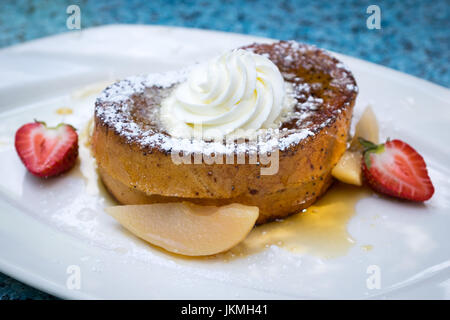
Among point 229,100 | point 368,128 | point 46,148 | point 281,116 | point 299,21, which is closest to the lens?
point 229,100

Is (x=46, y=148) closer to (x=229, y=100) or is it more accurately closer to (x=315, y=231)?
(x=229, y=100)

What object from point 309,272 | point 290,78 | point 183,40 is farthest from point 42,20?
point 309,272

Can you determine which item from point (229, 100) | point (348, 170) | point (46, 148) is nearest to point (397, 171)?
point (348, 170)

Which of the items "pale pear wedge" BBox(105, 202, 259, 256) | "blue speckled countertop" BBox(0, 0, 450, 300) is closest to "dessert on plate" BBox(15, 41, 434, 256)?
"pale pear wedge" BBox(105, 202, 259, 256)

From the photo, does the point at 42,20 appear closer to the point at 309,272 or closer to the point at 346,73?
the point at 346,73

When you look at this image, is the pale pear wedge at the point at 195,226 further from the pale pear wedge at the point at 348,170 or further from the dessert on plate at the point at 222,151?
the pale pear wedge at the point at 348,170

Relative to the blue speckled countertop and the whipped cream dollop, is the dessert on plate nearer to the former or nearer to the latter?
the whipped cream dollop

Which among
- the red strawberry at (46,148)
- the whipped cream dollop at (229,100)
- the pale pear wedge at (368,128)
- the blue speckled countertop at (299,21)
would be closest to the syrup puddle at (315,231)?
the pale pear wedge at (368,128)
